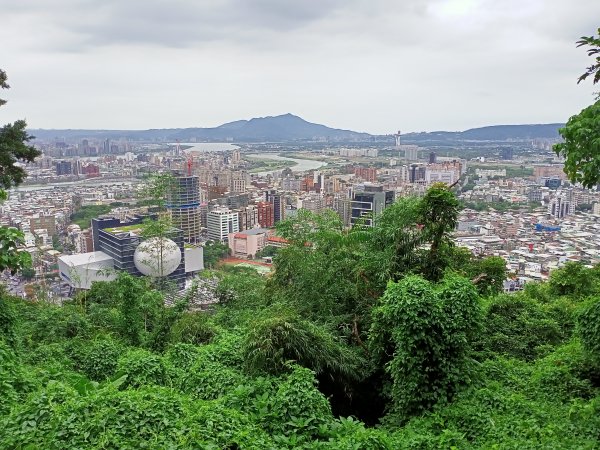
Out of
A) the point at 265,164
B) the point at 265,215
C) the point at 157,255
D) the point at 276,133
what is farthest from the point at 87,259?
the point at 276,133

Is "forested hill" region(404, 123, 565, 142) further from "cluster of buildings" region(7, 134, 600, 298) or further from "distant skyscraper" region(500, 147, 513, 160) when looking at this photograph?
"cluster of buildings" region(7, 134, 600, 298)

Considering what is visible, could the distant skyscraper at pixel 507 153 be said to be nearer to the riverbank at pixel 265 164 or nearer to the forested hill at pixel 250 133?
the riverbank at pixel 265 164

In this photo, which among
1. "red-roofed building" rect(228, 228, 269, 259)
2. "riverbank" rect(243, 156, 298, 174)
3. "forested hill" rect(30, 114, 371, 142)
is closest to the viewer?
"red-roofed building" rect(228, 228, 269, 259)

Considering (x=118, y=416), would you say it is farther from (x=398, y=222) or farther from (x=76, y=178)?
(x=76, y=178)

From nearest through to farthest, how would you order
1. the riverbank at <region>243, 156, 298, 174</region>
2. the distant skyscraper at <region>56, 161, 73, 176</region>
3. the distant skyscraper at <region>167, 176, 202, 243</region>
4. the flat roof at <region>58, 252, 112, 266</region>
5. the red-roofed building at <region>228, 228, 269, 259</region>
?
the distant skyscraper at <region>167, 176, 202, 243</region>, the flat roof at <region>58, 252, 112, 266</region>, the red-roofed building at <region>228, 228, 269, 259</region>, the distant skyscraper at <region>56, 161, 73, 176</region>, the riverbank at <region>243, 156, 298, 174</region>

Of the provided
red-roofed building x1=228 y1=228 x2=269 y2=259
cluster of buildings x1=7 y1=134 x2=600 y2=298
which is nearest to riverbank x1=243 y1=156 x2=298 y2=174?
cluster of buildings x1=7 y1=134 x2=600 y2=298

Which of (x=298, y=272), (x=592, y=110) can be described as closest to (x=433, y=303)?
(x=592, y=110)

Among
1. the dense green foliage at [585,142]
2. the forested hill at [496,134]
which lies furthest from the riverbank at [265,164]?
the dense green foliage at [585,142]

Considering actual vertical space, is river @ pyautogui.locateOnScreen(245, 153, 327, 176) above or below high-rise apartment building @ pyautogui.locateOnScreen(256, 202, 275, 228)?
above
